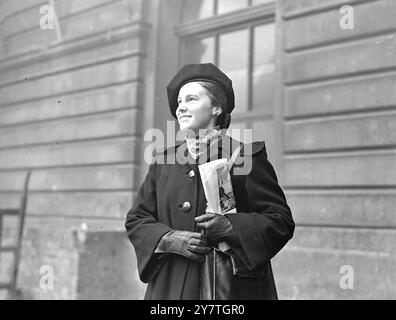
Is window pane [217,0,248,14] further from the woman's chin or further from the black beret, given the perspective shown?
the woman's chin

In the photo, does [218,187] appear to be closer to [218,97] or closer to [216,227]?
[216,227]

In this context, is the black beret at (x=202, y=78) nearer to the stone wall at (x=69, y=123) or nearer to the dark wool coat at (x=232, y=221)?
the dark wool coat at (x=232, y=221)

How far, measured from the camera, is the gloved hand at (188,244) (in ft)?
6.37

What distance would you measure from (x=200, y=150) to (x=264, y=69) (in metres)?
3.93

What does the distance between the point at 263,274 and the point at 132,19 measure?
549cm

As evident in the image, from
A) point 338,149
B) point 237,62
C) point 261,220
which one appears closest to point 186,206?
point 261,220

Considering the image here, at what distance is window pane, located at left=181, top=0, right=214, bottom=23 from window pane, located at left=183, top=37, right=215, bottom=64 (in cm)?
32

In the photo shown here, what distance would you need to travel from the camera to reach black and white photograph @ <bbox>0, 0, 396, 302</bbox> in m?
2.04

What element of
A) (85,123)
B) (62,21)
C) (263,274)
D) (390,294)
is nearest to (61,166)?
(85,123)

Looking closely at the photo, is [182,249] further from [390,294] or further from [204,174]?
[390,294]

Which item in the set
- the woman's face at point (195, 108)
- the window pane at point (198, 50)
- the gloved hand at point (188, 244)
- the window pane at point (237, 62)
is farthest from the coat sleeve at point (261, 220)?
the window pane at point (198, 50)

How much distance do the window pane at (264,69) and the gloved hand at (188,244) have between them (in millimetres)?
3936

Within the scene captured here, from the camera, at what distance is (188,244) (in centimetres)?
195

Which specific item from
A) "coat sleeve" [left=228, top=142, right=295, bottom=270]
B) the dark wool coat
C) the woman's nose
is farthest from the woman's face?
"coat sleeve" [left=228, top=142, right=295, bottom=270]
